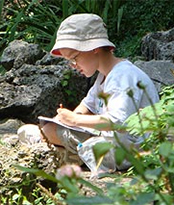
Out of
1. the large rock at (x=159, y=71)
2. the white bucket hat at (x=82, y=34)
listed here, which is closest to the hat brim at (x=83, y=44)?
the white bucket hat at (x=82, y=34)

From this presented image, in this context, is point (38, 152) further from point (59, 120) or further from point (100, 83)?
point (100, 83)

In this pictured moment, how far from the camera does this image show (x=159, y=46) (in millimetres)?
5906

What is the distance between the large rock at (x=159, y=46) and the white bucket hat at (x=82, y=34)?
2.13 m

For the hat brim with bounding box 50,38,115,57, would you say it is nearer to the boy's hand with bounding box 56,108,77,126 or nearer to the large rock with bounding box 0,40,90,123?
the boy's hand with bounding box 56,108,77,126

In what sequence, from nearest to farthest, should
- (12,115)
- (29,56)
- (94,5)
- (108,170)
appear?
(108,170), (12,115), (29,56), (94,5)

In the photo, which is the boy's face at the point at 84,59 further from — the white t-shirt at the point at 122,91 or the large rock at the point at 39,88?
the large rock at the point at 39,88

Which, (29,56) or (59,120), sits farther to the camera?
(29,56)

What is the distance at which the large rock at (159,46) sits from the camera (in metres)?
5.80

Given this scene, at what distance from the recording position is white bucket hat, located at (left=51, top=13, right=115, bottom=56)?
3613 millimetres

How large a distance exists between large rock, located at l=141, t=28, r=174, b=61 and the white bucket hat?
6.99ft

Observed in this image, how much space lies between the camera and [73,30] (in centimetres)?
369

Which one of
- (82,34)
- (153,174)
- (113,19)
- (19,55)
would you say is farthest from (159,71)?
(153,174)

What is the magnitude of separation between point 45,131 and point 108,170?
45 cm

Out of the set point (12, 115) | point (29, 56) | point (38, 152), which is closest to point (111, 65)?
point (38, 152)
